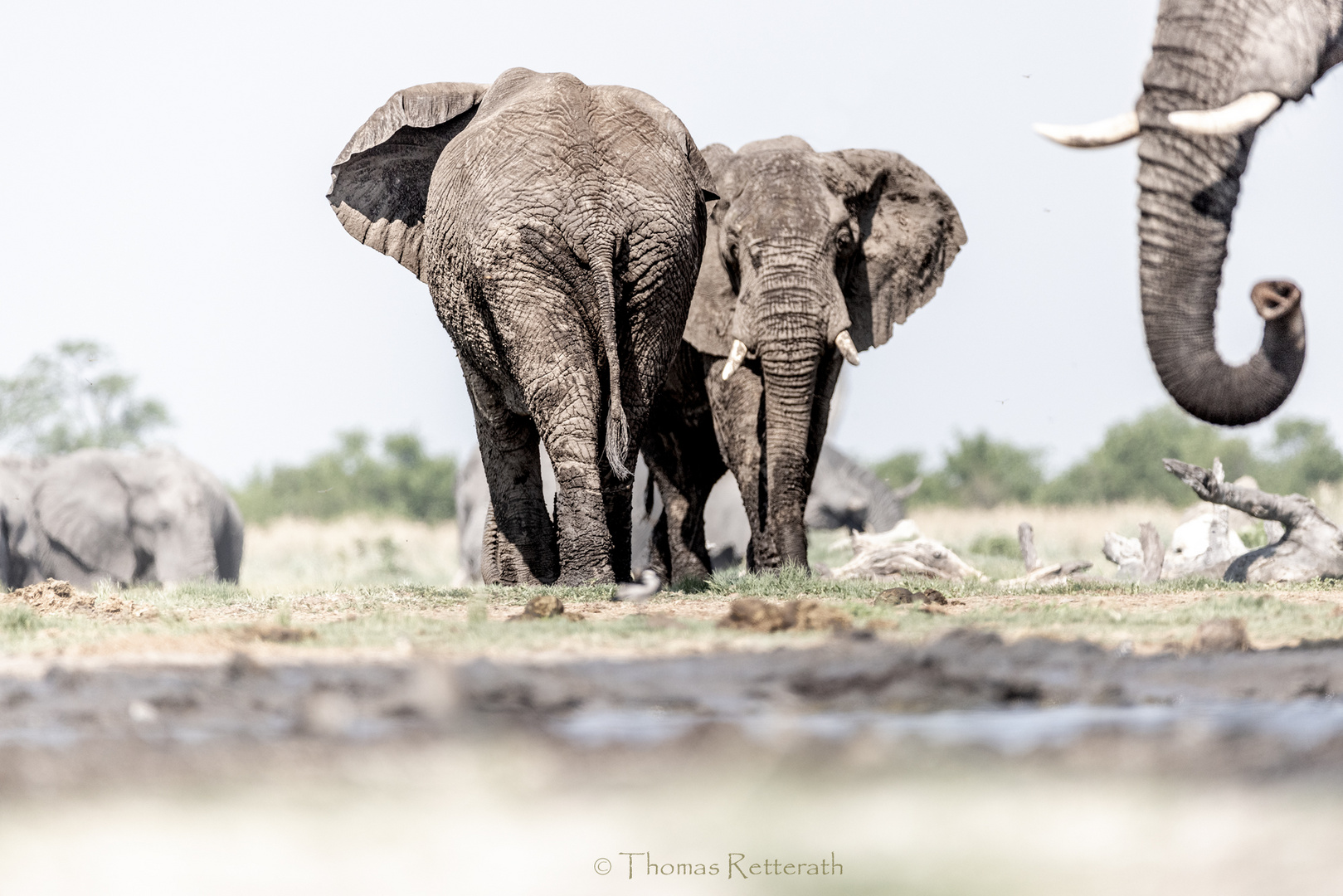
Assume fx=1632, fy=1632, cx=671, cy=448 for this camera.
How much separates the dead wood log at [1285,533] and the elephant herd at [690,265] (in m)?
2.11

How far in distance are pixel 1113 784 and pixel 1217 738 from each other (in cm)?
42

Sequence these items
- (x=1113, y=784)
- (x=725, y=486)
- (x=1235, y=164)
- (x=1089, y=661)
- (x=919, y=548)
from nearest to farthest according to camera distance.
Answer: (x=1113, y=784) → (x=1089, y=661) → (x=1235, y=164) → (x=919, y=548) → (x=725, y=486)

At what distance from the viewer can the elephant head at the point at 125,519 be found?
14.5 metres

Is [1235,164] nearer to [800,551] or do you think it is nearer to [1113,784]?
[1113,784]

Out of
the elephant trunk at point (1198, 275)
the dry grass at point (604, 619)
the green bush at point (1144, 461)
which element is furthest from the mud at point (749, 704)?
the green bush at point (1144, 461)

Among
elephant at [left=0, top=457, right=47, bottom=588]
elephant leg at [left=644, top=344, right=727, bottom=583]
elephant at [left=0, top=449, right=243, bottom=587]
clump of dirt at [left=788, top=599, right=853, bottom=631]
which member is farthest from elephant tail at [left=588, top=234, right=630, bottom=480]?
elephant at [left=0, top=457, right=47, bottom=588]

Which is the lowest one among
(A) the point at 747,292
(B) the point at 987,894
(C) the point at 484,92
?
(B) the point at 987,894

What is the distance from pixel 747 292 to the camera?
9.28 m

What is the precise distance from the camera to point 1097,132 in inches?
233

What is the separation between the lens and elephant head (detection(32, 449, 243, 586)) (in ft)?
47.6

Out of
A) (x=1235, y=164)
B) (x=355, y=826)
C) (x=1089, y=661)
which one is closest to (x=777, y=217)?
(x=1235, y=164)

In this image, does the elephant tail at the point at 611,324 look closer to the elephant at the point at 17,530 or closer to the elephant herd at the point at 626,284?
the elephant herd at the point at 626,284

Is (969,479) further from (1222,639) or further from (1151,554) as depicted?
(1222,639)

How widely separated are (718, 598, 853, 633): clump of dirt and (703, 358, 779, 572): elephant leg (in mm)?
3646
